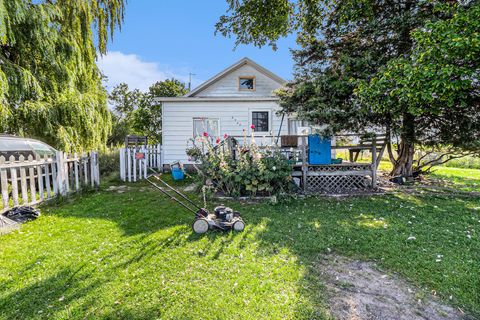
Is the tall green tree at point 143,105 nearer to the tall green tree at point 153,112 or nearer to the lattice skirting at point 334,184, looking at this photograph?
the tall green tree at point 153,112

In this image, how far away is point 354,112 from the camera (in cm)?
605

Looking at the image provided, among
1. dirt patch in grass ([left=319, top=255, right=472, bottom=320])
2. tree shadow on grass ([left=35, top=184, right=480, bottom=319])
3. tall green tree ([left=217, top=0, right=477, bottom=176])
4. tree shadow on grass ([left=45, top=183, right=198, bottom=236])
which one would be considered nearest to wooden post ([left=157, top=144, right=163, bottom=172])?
tree shadow on grass ([left=45, top=183, right=198, bottom=236])

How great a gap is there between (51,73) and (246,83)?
836cm

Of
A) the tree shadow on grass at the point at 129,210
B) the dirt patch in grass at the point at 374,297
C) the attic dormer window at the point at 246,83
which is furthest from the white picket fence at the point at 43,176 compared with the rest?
the attic dormer window at the point at 246,83

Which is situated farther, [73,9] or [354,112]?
[73,9]

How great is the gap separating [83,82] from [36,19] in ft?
6.78

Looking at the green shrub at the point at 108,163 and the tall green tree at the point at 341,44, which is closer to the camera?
the tall green tree at the point at 341,44

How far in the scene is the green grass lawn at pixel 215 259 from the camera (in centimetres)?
200

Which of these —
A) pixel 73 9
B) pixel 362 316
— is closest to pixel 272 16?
pixel 73 9

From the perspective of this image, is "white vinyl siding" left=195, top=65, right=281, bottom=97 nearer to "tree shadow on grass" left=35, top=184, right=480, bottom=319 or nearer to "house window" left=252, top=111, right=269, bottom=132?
"house window" left=252, top=111, right=269, bottom=132

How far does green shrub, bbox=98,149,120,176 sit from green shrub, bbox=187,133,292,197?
20.4 ft

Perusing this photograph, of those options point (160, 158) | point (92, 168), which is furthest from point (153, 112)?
point (92, 168)

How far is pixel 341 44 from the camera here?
285 inches

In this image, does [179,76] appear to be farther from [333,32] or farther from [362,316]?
[362,316]
